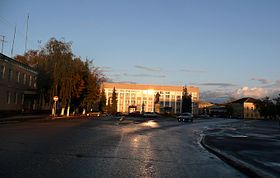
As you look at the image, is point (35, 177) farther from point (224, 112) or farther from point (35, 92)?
point (224, 112)

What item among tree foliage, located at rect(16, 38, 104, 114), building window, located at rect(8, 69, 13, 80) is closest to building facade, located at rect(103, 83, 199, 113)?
tree foliage, located at rect(16, 38, 104, 114)

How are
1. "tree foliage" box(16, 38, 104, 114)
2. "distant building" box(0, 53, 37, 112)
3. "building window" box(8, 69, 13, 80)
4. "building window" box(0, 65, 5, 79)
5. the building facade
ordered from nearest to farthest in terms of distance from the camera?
"building window" box(0, 65, 5, 79)
"distant building" box(0, 53, 37, 112)
"building window" box(8, 69, 13, 80)
"tree foliage" box(16, 38, 104, 114)
the building facade

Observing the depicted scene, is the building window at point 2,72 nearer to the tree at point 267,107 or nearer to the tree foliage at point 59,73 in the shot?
the tree foliage at point 59,73

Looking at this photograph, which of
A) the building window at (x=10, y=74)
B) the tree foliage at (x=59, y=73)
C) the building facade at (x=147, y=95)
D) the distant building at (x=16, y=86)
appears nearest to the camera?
the distant building at (x=16, y=86)

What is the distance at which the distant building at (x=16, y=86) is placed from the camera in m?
51.9

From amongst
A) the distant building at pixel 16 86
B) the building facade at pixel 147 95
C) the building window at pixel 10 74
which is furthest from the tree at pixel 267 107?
the building window at pixel 10 74

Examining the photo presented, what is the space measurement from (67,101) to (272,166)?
5617cm

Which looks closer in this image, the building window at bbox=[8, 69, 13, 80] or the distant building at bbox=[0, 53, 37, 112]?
the distant building at bbox=[0, 53, 37, 112]

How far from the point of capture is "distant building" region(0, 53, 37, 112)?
5187 cm

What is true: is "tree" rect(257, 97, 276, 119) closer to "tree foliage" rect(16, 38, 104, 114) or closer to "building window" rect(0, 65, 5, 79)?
"tree foliage" rect(16, 38, 104, 114)

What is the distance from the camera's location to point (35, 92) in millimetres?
63781

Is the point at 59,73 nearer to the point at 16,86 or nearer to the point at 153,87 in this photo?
the point at 16,86

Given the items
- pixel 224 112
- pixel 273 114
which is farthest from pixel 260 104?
pixel 224 112

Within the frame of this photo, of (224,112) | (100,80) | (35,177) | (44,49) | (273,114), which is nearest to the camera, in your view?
(35,177)
